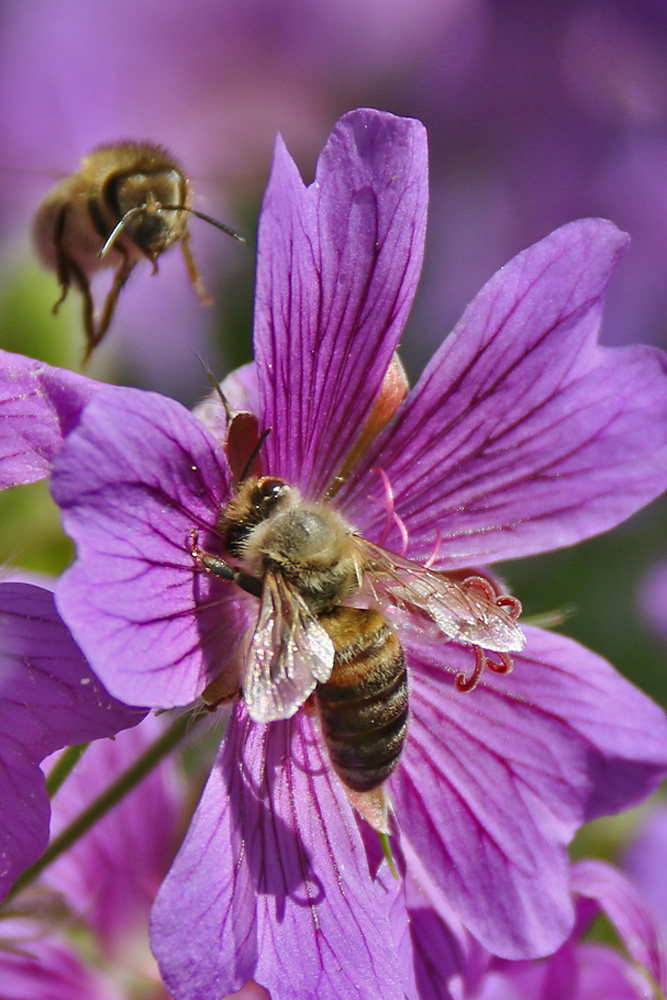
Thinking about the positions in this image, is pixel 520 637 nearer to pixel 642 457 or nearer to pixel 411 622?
pixel 411 622

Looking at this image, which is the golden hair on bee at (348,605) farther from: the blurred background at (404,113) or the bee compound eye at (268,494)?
the blurred background at (404,113)

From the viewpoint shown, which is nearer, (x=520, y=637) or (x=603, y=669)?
(x=520, y=637)

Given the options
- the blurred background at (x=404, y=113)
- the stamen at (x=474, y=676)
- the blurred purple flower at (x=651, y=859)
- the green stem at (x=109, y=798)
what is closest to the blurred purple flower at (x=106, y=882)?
the green stem at (x=109, y=798)

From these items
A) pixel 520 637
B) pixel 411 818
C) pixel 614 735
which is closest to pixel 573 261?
pixel 520 637

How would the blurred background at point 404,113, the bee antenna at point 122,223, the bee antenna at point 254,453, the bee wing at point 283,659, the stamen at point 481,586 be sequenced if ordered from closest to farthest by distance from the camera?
the bee wing at point 283,659
the bee antenna at point 254,453
the stamen at point 481,586
the bee antenna at point 122,223
the blurred background at point 404,113

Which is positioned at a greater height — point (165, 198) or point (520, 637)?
point (165, 198)
